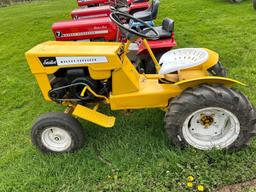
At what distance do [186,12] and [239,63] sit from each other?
4.39 meters

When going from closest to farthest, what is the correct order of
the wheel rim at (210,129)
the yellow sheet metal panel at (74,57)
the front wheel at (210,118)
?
the front wheel at (210,118) → the wheel rim at (210,129) → the yellow sheet metal panel at (74,57)

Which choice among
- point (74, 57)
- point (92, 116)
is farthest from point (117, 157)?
point (74, 57)

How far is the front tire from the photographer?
306cm

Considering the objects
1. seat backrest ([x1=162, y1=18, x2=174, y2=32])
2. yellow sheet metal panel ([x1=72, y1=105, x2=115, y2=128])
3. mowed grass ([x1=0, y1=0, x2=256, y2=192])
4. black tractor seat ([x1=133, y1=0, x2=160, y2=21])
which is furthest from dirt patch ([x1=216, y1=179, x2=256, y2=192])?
black tractor seat ([x1=133, y1=0, x2=160, y2=21])

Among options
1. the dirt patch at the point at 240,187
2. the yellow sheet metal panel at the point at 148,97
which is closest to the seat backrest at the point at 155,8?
the yellow sheet metal panel at the point at 148,97

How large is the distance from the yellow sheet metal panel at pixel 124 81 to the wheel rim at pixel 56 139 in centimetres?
→ 65

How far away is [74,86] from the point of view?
3186 millimetres

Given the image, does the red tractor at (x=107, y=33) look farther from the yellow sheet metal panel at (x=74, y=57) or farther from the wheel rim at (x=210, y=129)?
the wheel rim at (x=210, y=129)

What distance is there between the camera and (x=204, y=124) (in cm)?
297

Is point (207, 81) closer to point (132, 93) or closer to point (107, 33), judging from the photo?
point (132, 93)

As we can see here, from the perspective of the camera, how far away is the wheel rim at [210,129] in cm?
287

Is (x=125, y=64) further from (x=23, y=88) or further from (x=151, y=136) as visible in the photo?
(x=23, y=88)

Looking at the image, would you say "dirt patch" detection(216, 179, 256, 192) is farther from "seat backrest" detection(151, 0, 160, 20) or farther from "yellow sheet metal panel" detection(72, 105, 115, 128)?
"seat backrest" detection(151, 0, 160, 20)

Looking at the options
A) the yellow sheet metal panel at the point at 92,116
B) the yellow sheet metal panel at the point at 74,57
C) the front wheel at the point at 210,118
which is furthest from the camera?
the yellow sheet metal panel at the point at 92,116
